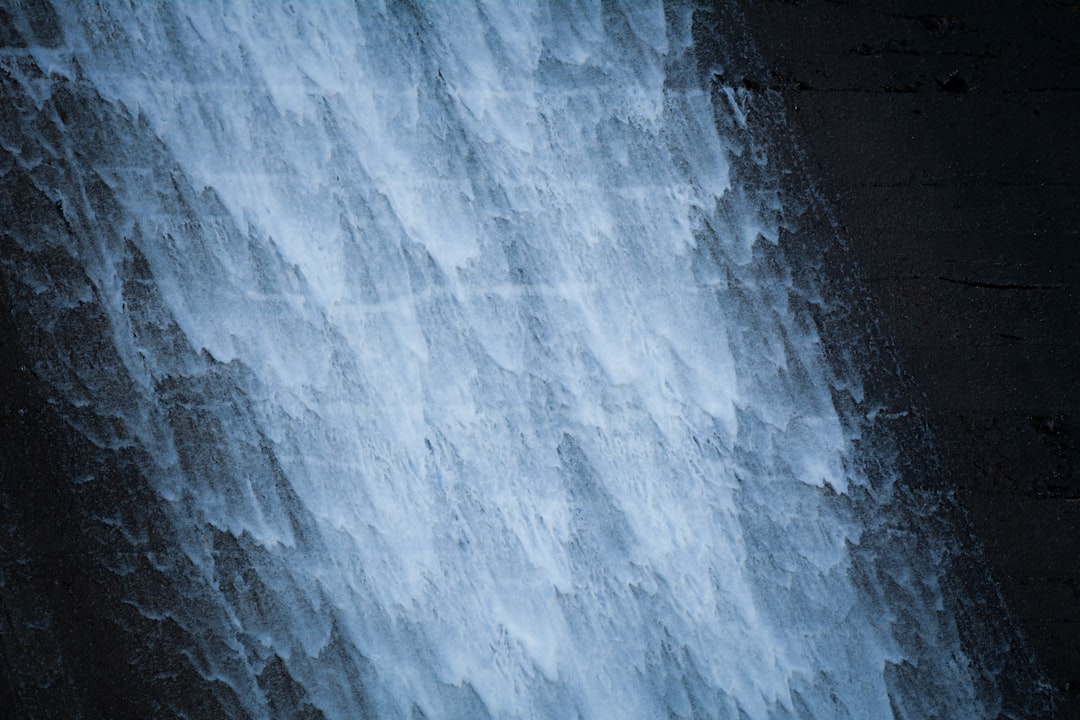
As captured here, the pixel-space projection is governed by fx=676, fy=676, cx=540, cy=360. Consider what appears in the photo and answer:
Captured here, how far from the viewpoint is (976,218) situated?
0.79 m

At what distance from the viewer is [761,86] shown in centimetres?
80

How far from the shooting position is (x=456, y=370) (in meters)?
0.78

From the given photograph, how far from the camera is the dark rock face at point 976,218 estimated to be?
78 cm

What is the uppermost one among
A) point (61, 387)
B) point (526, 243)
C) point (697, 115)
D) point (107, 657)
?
point (697, 115)

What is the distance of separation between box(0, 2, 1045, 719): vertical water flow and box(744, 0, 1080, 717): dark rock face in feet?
0.30

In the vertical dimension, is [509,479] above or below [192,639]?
above

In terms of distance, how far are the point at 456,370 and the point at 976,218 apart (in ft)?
2.08

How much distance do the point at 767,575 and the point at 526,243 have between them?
1.55 ft

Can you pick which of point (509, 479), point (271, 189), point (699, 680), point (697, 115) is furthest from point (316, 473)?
point (697, 115)

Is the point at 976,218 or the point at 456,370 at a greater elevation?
the point at 976,218

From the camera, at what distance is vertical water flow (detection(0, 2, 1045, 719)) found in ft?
2.50

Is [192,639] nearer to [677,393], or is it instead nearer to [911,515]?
[677,393]

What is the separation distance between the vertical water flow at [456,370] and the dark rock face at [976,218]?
0.09 meters

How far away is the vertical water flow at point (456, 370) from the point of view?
2.50ft
